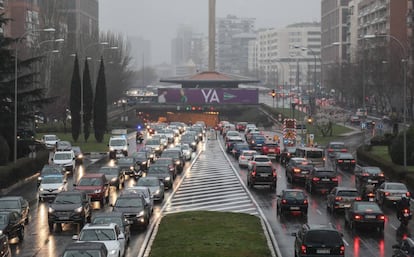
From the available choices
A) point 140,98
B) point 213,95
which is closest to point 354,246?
point 213,95

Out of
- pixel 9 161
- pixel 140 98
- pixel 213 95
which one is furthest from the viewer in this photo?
pixel 140 98

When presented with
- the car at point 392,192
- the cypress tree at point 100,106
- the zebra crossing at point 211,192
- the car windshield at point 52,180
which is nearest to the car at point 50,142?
the cypress tree at point 100,106

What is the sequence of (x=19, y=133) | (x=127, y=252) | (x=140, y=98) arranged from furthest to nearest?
(x=140, y=98) < (x=19, y=133) < (x=127, y=252)

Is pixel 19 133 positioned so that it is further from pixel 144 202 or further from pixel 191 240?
pixel 191 240

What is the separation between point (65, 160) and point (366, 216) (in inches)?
1261

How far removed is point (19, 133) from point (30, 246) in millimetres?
37544

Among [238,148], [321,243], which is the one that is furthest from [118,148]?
[321,243]

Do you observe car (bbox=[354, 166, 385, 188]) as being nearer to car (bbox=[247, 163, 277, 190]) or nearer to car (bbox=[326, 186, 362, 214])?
car (bbox=[247, 163, 277, 190])

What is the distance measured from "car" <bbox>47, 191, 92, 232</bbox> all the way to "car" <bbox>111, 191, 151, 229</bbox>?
4.14 ft

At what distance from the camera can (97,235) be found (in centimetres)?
2770

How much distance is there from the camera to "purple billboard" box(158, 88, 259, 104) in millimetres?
153775

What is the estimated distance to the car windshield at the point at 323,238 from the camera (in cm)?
2644

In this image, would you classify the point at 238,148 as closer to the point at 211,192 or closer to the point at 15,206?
the point at 211,192

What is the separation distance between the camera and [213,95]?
15438 centimetres
